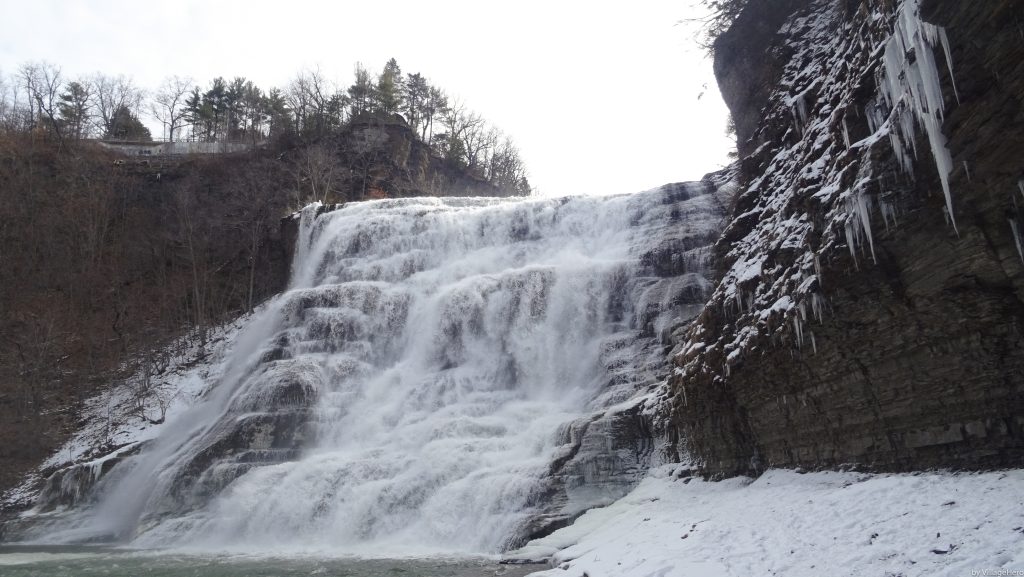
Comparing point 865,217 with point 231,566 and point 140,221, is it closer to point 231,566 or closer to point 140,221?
point 231,566

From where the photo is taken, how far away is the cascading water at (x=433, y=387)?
45.7 ft

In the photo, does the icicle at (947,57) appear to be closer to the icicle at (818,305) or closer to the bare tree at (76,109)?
the icicle at (818,305)

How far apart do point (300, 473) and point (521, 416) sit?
576cm

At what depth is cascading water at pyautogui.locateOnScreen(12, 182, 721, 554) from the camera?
1392 cm

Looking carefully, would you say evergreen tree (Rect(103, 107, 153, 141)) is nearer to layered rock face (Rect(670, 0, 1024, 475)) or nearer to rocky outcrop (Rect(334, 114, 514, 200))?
rocky outcrop (Rect(334, 114, 514, 200))

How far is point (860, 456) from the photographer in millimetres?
8664

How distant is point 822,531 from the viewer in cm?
683

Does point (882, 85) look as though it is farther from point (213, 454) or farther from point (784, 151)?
point (213, 454)

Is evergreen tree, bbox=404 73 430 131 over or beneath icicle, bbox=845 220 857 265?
over

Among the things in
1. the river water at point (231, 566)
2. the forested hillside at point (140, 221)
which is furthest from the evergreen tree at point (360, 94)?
the river water at point (231, 566)

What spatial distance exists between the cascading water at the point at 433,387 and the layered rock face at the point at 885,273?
408 cm

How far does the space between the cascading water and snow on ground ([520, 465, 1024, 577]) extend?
305 cm

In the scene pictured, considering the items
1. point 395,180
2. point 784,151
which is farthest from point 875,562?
point 395,180

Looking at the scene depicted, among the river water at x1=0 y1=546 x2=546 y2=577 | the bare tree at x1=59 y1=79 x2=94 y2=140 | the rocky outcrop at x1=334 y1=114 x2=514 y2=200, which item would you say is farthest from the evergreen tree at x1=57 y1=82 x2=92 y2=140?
the river water at x1=0 y1=546 x2=546 y2=577
